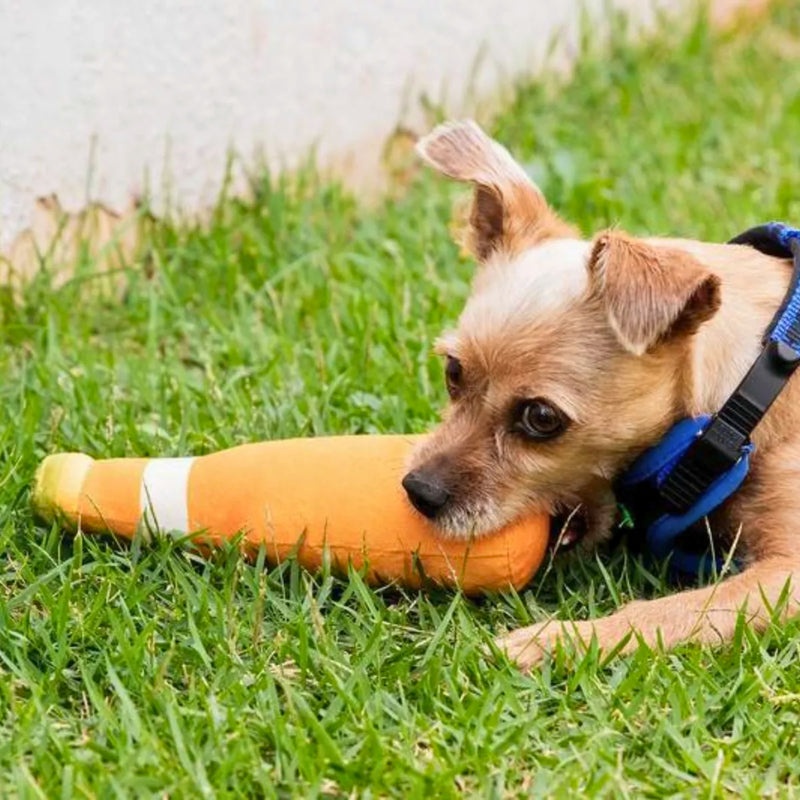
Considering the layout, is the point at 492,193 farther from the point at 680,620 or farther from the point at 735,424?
the point at 680,620

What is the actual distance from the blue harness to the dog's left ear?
0.75 ft

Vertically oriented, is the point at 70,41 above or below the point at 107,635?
above

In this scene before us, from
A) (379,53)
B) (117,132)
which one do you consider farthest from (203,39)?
(379,53)

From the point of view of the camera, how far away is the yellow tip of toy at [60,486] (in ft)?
11.9

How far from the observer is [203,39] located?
5191mm

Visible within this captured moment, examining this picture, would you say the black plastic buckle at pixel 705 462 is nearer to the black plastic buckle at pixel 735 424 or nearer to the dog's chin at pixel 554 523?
the black plastic buckle at pixel 735 424

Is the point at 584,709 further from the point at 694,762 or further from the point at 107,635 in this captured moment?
the point at 107,635

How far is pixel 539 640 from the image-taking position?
3.29 metres

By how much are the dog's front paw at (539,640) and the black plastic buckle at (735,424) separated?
407mm

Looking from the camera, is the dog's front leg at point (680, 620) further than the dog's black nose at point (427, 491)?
No

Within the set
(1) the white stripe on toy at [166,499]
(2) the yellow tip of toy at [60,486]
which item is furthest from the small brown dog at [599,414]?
(2) the yellow tip of toy at [60,486]

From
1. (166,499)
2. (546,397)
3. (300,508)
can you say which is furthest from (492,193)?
(166,499)

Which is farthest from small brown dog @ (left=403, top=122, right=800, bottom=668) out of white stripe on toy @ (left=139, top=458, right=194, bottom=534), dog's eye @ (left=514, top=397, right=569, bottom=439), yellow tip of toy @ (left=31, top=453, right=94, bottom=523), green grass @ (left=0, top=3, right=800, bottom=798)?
yellow tip of toy @ (left=31, top=453, right=94, bottom=523)

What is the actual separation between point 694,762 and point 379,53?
3579mm
